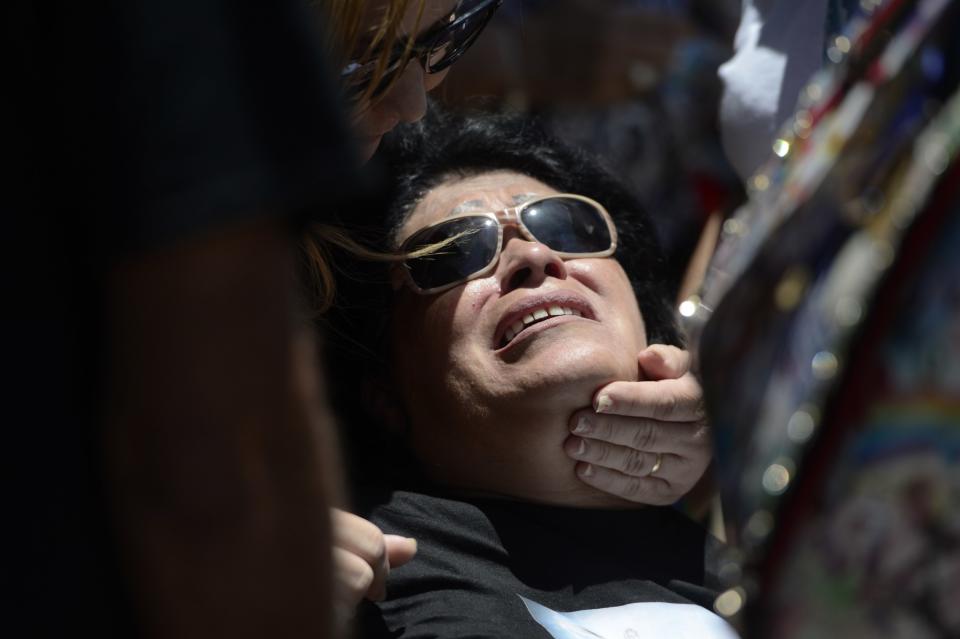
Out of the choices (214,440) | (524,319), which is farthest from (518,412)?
(214,440)

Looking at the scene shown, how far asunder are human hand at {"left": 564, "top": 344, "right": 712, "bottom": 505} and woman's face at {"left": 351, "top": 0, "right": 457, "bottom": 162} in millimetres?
602

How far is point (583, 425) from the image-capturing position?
2.10 meters

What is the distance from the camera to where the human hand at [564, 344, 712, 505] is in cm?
211

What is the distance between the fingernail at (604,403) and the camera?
2086 millimetres

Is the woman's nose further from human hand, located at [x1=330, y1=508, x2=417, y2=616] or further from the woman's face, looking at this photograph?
human hand, located at [x1=330, y1=508, x2=417, y2=616]

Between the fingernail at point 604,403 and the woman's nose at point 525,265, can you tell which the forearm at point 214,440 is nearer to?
the fingernail at point 604,403

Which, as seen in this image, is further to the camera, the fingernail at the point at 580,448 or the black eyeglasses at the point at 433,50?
the fingernail at the point at 580,448

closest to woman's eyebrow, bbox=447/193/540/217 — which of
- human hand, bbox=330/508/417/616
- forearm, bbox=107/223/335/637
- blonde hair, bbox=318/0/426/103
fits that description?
blonde hair, bbox=318/0/426/103

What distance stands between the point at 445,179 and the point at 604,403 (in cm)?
69

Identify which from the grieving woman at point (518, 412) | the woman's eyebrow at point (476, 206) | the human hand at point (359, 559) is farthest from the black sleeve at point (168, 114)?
the woman's eyebrow at point (476, 206)

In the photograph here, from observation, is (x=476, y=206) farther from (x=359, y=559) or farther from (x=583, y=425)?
(x=359, y=559)

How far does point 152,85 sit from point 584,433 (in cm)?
146

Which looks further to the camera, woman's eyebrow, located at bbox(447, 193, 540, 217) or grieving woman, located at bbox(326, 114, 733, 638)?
woman's eyebrow, located at bbox(447, 193, 540, 217)

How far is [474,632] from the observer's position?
172 cm
